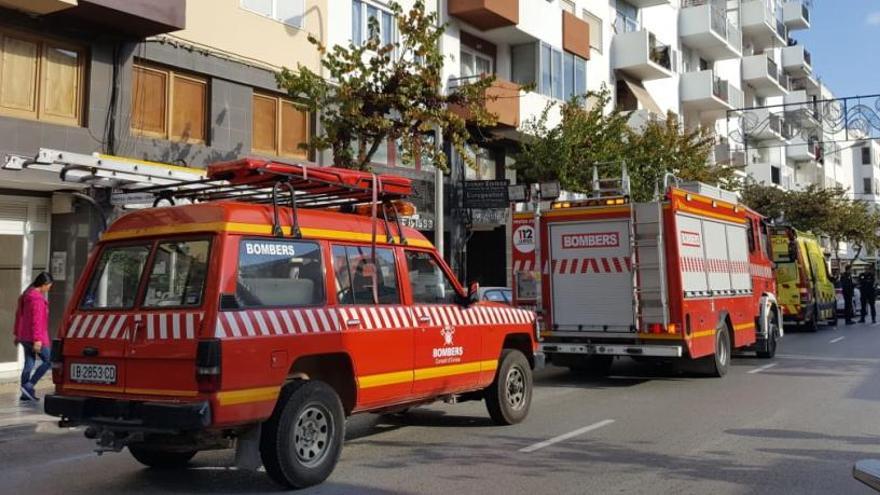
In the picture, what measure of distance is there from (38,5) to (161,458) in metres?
8.30

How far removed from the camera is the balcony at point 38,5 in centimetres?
1166

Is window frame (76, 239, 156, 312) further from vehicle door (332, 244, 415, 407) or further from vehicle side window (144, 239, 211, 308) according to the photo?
vehicle door (332, 244, 415, 407)

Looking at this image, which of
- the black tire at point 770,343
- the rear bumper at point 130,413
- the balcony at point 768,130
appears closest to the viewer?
the rear bumper at point 130,413

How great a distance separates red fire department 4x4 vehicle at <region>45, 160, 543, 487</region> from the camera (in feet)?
18.2

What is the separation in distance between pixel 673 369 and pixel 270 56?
1013cm

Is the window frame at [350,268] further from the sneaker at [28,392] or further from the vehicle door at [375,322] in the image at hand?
the sneaker at [28,392]

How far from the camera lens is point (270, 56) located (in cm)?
1616

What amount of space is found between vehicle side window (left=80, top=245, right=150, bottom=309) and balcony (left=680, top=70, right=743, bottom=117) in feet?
111

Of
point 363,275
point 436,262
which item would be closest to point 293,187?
point 363,275

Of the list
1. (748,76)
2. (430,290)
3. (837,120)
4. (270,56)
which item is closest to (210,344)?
(430,290)

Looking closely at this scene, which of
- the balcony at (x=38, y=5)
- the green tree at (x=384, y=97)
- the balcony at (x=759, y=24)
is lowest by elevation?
the green tree at (x=384, y=97)

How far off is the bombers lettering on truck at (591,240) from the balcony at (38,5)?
8527mm

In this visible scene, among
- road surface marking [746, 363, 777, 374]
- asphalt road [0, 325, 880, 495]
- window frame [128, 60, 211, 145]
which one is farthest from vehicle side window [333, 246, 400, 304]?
road surface marking [746, 363, 777, 374]

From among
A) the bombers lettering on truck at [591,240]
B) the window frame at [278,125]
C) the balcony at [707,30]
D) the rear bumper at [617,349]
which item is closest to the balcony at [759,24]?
the balcony at [707,30]
